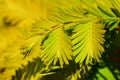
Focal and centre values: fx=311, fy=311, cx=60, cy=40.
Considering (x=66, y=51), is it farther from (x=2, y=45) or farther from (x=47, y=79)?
(x=2, y=45)

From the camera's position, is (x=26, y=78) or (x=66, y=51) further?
(x=26, y=78)

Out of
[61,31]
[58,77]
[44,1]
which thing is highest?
[44,1]

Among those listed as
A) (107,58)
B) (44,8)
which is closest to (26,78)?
(107,58)

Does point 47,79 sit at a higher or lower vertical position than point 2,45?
lower

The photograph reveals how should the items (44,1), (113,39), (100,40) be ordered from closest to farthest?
(100,40) → (113,39) → (44,1)

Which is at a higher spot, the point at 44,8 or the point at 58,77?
the point at 44,8

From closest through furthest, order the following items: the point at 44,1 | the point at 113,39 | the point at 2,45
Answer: the point at 113,39 → the point at 44,1 → the point at 2,45

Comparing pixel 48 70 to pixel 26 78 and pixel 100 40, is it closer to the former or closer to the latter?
pixel 26 78

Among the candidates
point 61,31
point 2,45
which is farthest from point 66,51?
point 2,45

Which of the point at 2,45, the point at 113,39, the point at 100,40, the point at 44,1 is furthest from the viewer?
the point at 2,45
